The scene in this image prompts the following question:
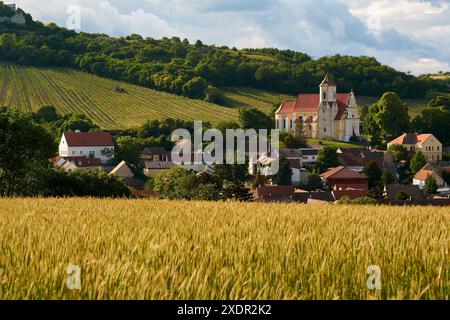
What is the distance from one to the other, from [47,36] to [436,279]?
7867 inches

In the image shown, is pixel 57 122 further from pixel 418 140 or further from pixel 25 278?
pixel 25 278

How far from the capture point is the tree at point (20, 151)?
34.5 metres

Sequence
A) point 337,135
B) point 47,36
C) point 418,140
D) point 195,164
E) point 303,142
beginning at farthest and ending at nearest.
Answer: point 47,36, point 337,135, point 303,142, point 418,140, point 195,164

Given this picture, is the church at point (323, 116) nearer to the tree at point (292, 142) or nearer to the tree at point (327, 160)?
the tree at point (292, 142)

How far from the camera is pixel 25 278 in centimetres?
647

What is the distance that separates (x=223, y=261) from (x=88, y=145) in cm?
9956

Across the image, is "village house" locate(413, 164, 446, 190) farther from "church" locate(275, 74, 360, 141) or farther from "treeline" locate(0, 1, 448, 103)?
"treeline" locate(0, 1, 448, 103)

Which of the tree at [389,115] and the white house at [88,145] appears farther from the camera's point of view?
the tree at [389,115]

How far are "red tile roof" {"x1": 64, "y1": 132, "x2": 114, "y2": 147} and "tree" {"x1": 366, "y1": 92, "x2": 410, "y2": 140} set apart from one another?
38.8 m

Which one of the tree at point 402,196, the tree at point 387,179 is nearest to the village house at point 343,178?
the tree at point 387,179

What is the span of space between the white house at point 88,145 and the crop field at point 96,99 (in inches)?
382

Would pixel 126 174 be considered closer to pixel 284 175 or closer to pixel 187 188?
pixel 284 175

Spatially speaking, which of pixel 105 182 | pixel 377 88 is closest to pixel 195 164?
pixel 105 182

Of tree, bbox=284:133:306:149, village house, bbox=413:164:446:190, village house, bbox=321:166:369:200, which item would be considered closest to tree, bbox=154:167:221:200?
village house, bbox=321:166:369:200
